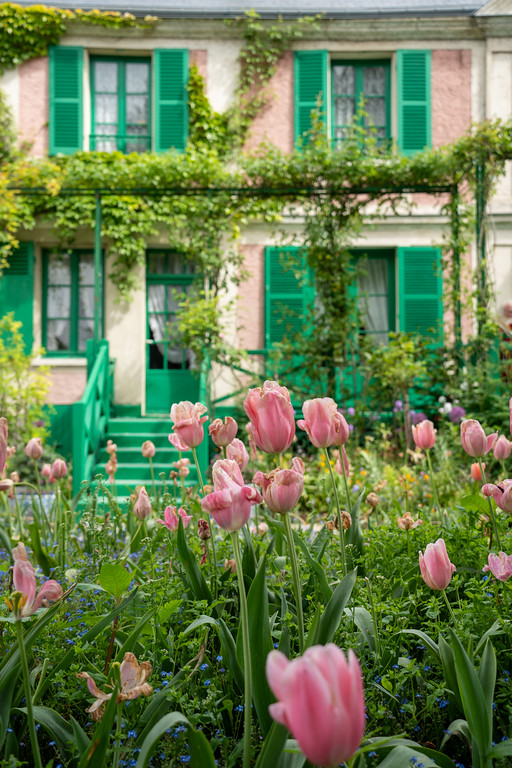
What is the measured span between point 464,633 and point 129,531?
1.33m

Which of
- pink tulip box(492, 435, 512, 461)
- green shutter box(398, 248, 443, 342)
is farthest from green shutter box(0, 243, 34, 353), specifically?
pink tulip box(492, 435, 512, 461)

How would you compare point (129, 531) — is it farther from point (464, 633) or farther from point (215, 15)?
point (215, 15)

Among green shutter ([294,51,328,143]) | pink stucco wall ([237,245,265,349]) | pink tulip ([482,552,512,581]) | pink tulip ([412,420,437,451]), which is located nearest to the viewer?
pink tulip ([482,552,512,581])

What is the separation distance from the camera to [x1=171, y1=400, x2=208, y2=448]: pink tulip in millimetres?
1478

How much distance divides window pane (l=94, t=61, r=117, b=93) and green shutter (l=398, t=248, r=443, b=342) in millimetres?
4728

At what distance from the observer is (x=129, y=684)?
103 cm

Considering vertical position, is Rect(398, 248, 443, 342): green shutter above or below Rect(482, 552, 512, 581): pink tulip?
above

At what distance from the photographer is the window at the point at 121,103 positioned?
9516 millimetres

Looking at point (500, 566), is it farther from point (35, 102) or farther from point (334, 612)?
point (35, 102)

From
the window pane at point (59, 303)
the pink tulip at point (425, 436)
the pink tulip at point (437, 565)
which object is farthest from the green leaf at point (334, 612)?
the window pane at point (59, 303)

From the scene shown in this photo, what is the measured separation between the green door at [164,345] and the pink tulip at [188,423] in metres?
7.35

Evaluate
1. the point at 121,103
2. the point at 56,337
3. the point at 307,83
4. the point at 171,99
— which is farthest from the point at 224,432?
the point at 121,103

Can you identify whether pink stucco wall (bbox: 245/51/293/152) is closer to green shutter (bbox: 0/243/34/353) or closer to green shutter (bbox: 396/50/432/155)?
green shutter (bbox: 396/50/432/155)

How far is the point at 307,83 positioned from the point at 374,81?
106 cm
